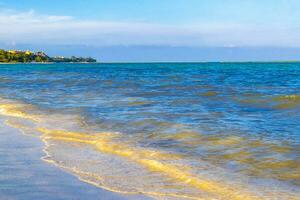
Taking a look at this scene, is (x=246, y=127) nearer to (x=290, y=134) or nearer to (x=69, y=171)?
(x=290, y=134)

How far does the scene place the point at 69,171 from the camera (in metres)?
7.16

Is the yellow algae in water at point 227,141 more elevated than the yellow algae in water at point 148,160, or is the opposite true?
the yellow algae in water at point 227,141

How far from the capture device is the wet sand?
230 inches

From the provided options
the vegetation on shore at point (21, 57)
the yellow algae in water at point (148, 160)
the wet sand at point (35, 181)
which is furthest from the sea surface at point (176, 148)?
the vegetation on shore at point (21, 57)

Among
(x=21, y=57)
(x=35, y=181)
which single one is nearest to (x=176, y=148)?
(x=35, y=181)

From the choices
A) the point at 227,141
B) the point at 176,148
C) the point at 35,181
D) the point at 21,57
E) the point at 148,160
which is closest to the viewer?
the point at 35,181

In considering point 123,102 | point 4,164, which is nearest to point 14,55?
point 123,102

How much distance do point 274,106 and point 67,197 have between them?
12.4 m

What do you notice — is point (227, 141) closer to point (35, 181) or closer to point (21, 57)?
point (35, 181)

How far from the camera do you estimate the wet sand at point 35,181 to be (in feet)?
19.2

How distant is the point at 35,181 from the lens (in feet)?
21.3

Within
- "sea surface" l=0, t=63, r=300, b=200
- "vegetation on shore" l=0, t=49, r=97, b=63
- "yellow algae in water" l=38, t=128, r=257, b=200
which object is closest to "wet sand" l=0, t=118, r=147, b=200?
"sea surface" l=0, t=63, r=300, b=200

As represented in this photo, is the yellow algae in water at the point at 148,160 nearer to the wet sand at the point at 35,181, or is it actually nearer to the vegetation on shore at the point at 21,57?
the wet sand at the point at 35,181

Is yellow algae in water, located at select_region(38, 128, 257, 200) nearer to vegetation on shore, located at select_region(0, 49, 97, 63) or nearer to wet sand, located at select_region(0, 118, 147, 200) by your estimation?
wet sand, located at select_region(0, 118, 147, 200)
